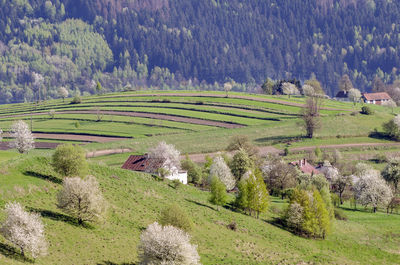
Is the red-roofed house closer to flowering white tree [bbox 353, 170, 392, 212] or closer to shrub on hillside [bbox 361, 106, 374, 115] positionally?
flowering white tree [bbox 353, 170, 392, 212]

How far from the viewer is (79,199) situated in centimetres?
5950

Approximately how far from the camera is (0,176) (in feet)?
208

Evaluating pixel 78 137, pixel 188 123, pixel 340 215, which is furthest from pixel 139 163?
pixel 188 123

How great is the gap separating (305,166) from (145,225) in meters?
65.7

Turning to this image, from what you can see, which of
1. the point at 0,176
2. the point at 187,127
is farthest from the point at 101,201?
the point at 187,127

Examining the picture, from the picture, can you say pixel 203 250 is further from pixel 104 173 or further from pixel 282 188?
pixel 282 188

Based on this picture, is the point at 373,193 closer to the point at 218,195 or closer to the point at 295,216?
the point at 295,216

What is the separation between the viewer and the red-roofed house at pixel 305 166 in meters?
121

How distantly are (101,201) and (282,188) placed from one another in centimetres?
5442

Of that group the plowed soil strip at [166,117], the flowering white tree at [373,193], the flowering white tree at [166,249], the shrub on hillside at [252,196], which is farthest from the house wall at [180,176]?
the plowed soil strip at [166,117]

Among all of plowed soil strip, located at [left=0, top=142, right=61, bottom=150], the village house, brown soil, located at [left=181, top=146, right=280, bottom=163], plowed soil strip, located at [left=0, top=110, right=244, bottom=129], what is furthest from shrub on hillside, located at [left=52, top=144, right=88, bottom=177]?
plowed soil strip, located at [left=0, top=110, right=244, bottom=129]

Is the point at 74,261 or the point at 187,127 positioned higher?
the point at 187,127

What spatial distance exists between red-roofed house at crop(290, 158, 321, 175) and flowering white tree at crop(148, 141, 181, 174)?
31.4m

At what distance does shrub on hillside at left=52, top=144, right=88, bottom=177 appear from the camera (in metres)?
68.4
